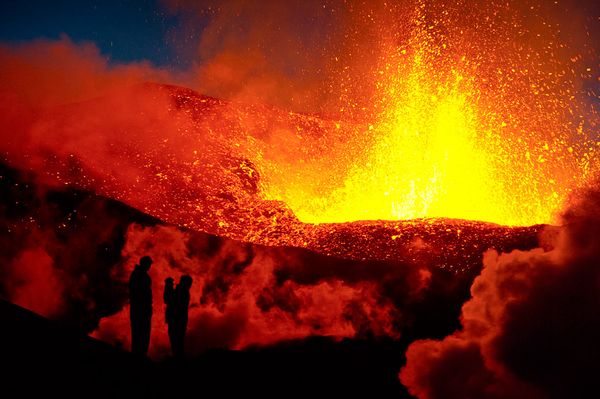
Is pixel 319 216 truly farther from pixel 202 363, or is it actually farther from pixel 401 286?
pixel 202 363

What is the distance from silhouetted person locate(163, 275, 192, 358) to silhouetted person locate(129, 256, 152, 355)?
1.08 feet

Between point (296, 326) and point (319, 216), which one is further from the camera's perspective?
point (319, 216)

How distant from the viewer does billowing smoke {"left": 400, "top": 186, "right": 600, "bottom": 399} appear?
804cm

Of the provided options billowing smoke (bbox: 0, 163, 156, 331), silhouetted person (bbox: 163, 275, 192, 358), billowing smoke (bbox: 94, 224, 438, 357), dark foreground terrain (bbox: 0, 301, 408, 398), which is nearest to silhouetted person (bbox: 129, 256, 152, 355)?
silhouetted person (bbox: 163, 275, 192, 358)

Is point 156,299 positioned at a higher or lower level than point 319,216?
lower

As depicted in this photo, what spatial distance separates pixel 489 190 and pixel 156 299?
34.6 feet

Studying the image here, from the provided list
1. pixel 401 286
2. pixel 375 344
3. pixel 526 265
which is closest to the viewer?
pixel 526 265

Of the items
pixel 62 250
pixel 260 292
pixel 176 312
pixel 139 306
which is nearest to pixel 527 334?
pixel 176 312

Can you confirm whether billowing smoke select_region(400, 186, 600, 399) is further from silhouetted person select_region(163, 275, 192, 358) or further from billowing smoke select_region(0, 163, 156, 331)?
billowing smoke select_region(0, 163, 156, 331)

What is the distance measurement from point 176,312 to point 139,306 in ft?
1.85

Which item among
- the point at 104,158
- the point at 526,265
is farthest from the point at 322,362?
the point at 104,158

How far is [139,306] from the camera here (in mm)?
7273

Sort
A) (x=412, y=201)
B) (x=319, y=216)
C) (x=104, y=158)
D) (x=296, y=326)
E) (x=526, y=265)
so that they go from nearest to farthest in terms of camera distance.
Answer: (x=526, y=265) < (x=296, y=326) < (x=104, y=158) < (x=319, y=216) < (x=412, y=201)

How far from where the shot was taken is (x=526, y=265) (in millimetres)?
8977
